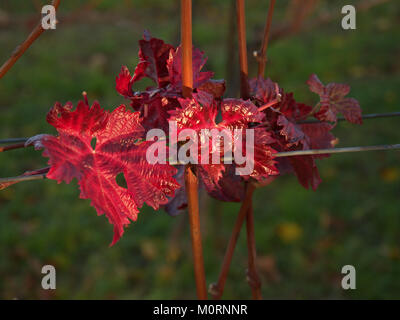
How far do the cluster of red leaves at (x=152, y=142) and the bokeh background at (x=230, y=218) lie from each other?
1.21m

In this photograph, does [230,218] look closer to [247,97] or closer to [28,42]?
[247,97]

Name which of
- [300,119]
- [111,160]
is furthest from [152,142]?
[300,119]

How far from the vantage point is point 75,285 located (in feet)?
7.06

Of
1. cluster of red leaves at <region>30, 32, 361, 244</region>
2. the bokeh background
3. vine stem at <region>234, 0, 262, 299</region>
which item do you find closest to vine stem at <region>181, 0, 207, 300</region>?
cluster of red leaves at <region>30, 32, 361, 244</region>

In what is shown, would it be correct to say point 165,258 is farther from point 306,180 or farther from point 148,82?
point 306,180

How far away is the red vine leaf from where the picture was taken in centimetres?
58

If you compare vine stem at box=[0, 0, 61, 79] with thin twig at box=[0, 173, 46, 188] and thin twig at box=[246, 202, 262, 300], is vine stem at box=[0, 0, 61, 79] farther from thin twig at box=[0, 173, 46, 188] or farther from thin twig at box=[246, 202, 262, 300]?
thin twig at box=[246, 202, 262, 300]

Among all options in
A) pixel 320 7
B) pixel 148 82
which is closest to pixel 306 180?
pixel 148 82

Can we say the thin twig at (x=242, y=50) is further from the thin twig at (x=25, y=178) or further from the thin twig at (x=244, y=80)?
the thin twig at (x=25, y=178)

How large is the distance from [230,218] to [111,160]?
195cm

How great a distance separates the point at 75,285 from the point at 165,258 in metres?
0.44

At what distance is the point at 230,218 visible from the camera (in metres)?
2.51

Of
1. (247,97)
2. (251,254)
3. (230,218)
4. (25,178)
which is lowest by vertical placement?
(230,218)

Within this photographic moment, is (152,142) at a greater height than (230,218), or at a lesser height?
greater
